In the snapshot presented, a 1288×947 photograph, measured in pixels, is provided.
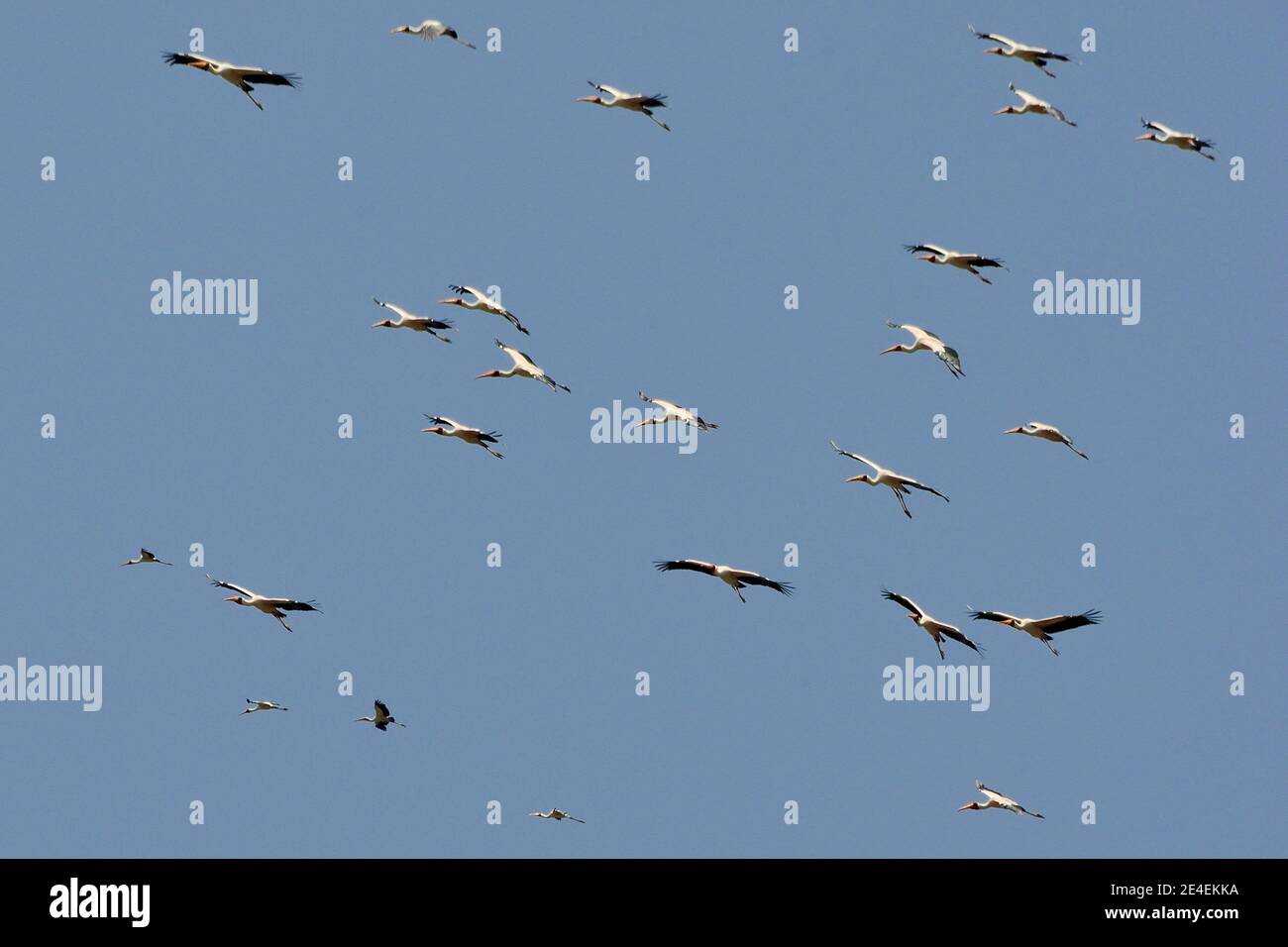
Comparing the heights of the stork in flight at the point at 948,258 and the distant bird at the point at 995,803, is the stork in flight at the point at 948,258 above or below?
above

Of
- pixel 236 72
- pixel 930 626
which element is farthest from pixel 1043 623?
pixel 236 72

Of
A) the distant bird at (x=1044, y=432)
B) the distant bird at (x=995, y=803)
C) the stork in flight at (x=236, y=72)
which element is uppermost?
the stork in flight at (x=236, y=72)

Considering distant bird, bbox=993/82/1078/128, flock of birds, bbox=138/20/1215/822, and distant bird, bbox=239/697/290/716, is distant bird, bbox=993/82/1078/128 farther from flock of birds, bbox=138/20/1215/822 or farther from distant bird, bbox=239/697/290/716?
distant bird, bbox=239/697/290/716

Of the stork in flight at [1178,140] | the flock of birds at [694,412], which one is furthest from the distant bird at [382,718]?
the stork in flight at [1178,140]

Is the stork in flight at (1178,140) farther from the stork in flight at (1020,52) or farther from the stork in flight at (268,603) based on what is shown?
Result: the stork in flight at (268,603)
